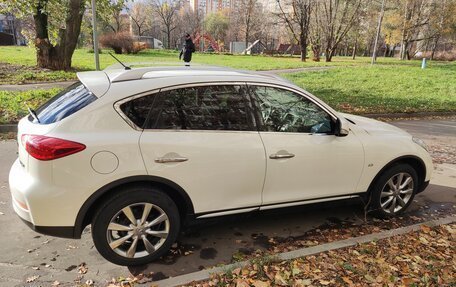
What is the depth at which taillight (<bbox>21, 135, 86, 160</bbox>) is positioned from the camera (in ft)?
9.40

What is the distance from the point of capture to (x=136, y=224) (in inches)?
126

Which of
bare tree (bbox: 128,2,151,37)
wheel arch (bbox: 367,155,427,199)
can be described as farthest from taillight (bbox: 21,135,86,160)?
bare tree (bbox: 128,2,151,37)

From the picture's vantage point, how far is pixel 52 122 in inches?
120

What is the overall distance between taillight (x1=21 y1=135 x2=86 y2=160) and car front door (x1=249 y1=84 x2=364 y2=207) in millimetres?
1661

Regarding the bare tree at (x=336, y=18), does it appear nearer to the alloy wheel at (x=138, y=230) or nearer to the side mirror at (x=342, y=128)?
the side mirror at (x=342, y=128)

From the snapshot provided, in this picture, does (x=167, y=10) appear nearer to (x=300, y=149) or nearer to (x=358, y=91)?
(x=358, y=91)

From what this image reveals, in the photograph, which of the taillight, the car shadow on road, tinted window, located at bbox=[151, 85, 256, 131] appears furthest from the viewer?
the car shadow on road

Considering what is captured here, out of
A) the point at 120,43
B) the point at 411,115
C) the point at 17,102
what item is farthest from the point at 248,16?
the point at 17,102

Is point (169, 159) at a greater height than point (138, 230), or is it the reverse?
point (169, 159)

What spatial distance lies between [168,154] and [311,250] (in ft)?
Result: 5.34

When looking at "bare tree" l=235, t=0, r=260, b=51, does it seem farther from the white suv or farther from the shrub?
the white suv

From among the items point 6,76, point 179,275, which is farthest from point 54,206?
point 6,76

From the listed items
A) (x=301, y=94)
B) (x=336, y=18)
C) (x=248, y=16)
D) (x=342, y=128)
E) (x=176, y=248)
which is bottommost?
(x=176, y=248)

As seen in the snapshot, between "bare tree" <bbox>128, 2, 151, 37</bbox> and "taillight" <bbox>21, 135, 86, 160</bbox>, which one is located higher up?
"bare tree" <bbox>128, 2, 151, 37</bbox>
